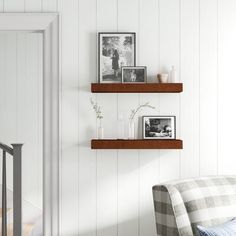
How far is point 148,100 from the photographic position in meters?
3.85

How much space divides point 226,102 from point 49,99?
4.32ft

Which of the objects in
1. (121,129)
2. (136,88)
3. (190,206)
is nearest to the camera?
(190,206)

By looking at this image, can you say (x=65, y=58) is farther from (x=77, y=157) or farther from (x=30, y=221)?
(x=30, y=221)

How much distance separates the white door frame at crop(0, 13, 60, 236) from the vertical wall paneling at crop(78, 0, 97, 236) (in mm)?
177

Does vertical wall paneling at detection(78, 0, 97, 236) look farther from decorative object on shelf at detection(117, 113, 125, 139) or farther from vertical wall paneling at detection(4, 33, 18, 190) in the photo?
vertical wall paneling at detection(4, 33, 18, 190)

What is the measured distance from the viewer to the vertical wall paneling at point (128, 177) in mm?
3844

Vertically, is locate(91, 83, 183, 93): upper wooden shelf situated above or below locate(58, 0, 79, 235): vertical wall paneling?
above

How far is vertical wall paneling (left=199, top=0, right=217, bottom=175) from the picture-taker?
387cm

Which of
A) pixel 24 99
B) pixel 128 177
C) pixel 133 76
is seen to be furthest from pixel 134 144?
pixel 24 99

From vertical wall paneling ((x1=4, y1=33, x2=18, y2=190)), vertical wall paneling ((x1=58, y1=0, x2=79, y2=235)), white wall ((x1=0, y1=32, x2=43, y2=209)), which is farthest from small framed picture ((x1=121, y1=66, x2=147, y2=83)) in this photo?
vertical wall paneling ((x1=4, y1=33, x2=18, y2=190))

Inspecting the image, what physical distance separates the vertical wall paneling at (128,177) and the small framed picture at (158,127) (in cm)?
10

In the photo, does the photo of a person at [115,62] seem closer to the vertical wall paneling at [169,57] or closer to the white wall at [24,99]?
the vertical wall paneling at [169,57]

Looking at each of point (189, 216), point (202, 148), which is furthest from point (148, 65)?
point (189, 216)

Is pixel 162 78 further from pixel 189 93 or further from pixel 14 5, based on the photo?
pixel 14 5
